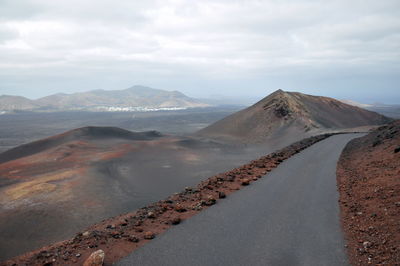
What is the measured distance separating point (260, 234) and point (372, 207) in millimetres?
4380

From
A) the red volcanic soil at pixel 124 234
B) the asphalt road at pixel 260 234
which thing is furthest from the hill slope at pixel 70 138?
the asphalt road at pixel 260 234

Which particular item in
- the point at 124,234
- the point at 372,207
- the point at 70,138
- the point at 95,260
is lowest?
the point at 70,138

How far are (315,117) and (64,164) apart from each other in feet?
160

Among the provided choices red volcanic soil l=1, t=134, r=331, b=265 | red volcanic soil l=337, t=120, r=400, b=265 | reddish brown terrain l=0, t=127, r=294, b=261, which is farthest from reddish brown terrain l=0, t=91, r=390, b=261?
red volcanic soil l=337, t=120, r=400, b=265

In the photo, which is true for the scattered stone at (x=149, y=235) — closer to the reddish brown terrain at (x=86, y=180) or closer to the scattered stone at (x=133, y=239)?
the scattered stone at (x=133, y=239)

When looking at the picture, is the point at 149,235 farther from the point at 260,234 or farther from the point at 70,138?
the point at 70,138

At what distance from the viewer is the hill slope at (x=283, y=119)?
56.4 meters

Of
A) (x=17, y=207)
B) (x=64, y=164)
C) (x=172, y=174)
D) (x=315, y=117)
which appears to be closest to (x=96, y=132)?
(x=64, y=164)

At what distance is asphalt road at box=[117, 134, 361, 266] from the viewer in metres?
8.00

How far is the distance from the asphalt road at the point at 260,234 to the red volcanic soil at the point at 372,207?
1.34 ft

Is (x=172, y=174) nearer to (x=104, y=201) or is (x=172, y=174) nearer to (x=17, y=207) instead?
(x=104, y=201)

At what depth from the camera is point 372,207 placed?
11.0m

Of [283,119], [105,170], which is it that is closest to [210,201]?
[105,170]

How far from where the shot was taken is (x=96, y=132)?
52125mm
